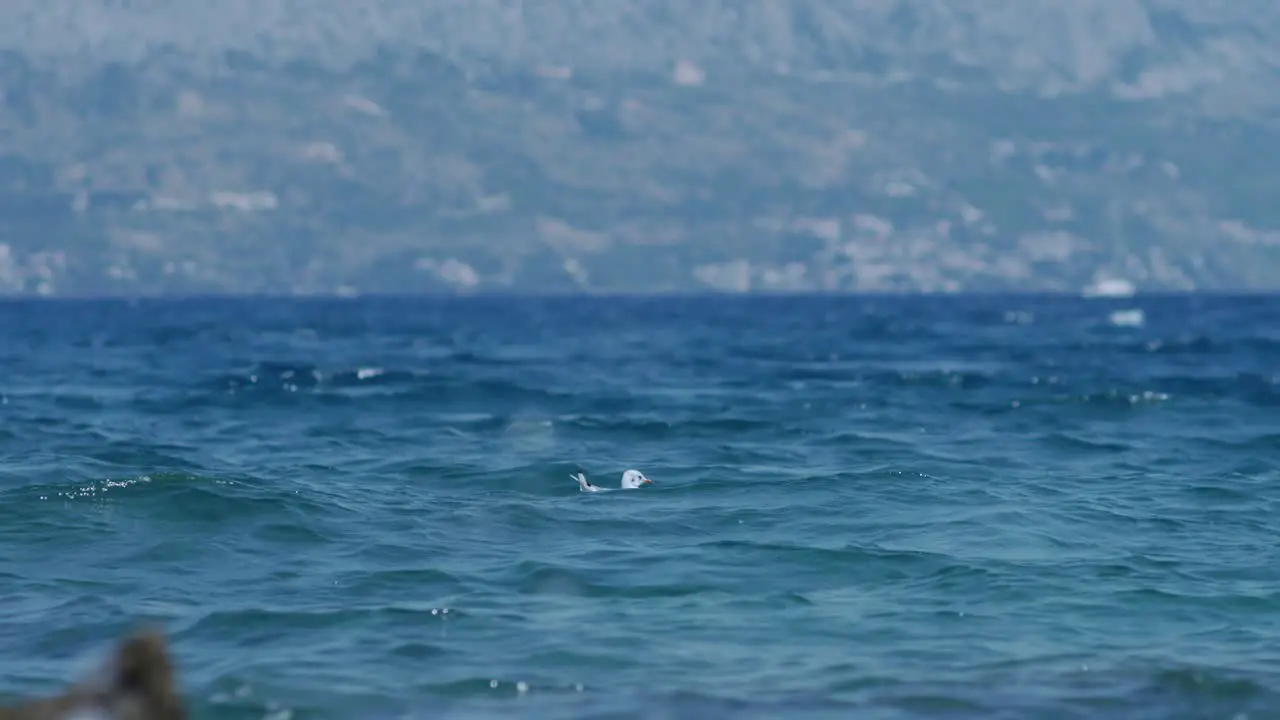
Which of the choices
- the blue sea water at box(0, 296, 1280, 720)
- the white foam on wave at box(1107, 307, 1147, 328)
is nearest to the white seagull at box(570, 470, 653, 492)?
the blue sea water at box(0, 296, 1280, 720)

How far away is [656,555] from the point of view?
1984cm

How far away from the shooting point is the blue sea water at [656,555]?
1403 cm

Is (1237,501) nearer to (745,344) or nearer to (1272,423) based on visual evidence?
(1272,423)

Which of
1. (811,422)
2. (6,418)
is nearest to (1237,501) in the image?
(811,422)

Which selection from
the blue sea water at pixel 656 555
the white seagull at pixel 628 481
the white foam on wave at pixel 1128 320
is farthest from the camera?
the white foam on wave at pixel 1128 320

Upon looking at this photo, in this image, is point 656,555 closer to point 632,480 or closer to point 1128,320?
point 632,480

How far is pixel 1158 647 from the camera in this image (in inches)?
606

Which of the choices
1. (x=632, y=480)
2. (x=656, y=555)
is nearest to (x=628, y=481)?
(x=632, y=480)

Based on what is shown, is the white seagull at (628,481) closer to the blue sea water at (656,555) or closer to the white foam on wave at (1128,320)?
the blue sea water at (656,555)

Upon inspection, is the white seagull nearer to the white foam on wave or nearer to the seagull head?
the seagull head

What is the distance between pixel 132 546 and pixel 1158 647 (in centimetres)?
1268

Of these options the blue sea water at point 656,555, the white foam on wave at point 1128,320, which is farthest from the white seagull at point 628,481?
the white foam on wave at point 1128,320

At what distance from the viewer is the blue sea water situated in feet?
46.0

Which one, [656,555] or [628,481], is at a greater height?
[628,481]
